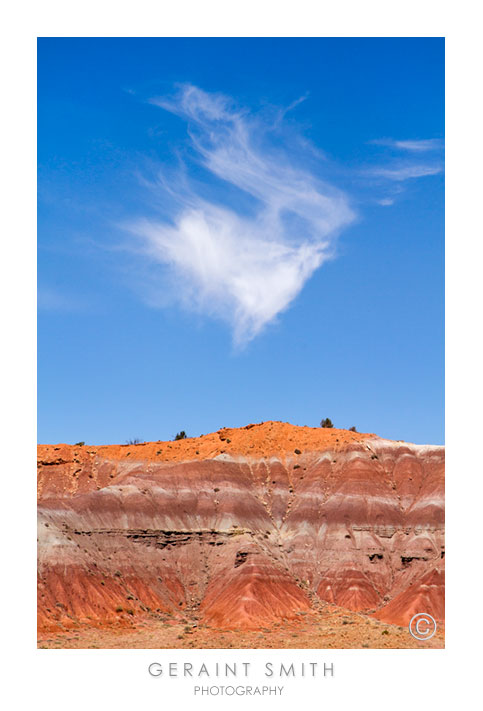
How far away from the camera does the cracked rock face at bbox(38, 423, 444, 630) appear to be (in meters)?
63.2

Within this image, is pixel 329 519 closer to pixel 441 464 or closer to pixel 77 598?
pixel 441 464

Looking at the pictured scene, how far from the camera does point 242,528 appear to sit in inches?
2906

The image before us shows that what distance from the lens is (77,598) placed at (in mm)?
60375

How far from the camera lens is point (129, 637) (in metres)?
57.1

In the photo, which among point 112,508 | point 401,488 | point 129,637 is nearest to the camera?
point 129,637

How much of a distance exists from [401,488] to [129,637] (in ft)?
110

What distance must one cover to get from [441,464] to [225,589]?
28068 millimetres

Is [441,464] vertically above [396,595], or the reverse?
[441,464]

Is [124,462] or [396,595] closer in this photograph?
[396,595]

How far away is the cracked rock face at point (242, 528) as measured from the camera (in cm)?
6325
